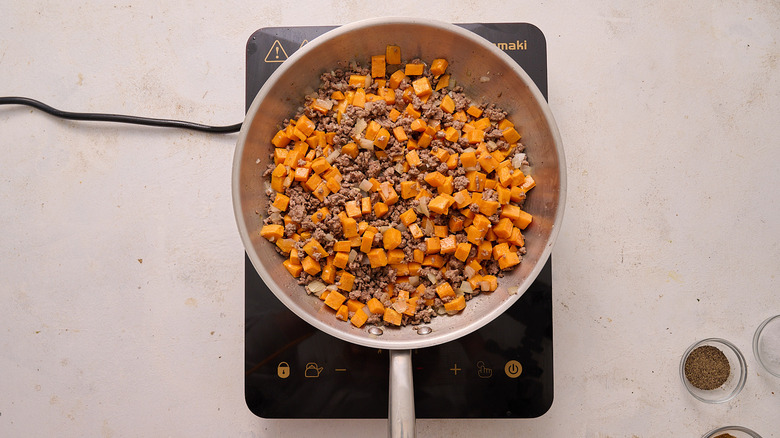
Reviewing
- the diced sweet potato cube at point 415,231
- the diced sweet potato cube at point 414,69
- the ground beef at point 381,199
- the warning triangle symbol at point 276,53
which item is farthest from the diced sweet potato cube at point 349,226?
the warning triangle symbol at point 276,53

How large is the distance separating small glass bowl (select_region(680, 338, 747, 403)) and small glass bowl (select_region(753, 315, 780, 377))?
55mm

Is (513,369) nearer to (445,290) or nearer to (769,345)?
(445,290)

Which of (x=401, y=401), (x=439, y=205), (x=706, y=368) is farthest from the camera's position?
(x=706, y=368)

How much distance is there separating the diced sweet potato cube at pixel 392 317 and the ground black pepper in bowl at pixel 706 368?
0.78 meters

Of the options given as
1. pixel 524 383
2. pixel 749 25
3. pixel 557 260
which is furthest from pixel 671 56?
pixel 524 383

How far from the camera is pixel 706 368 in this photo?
4.05 ft

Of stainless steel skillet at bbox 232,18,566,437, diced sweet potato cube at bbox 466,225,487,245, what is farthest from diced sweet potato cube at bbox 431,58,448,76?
diced sweet potato cube at bbox 466,225,487,245

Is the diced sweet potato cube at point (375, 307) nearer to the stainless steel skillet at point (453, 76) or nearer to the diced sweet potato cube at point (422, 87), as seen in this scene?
the stainless steel skillet at point (453, 76)

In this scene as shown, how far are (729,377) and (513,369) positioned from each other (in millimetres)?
589

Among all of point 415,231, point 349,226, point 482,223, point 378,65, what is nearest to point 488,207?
point 482,223

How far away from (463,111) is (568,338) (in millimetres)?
624

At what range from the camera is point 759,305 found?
1268mm

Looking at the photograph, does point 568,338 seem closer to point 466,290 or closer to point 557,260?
point 557,260

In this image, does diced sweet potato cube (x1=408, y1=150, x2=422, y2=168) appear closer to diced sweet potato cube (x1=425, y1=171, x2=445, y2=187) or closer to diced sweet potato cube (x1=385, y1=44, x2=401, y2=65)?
diced sweet potato cube (x1=425, y1=171, x2=445, y2=187)
